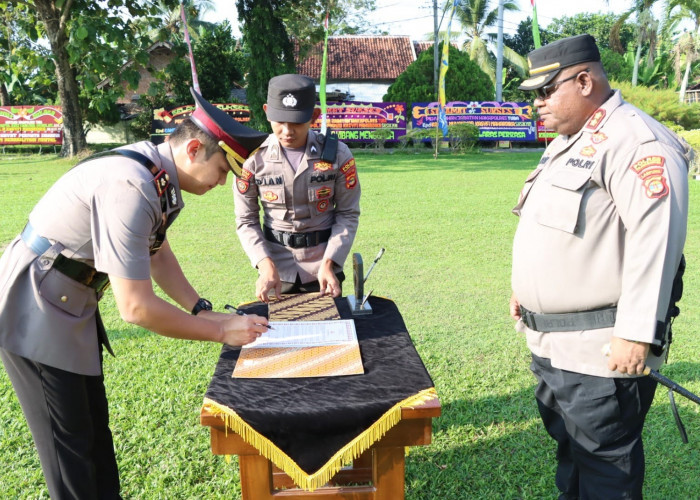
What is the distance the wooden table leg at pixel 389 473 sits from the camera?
73.8 inches

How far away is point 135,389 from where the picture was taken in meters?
3.62

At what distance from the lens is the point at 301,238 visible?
3016 millimetres

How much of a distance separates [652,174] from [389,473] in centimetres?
123

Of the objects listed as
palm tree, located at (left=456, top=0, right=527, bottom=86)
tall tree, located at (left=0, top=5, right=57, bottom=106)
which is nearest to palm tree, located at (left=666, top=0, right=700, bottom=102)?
palm tree, located at (left=456, top=0, right=527, bottom=86)

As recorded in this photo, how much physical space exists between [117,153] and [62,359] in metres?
0.68

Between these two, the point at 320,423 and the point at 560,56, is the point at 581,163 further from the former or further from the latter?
the point at 320,423

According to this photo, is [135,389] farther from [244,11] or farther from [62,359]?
[244,11]

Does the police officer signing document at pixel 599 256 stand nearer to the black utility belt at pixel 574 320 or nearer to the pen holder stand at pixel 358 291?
the black utility belt at pixel 574 320

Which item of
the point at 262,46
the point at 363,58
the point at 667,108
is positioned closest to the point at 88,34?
the point at 262,46

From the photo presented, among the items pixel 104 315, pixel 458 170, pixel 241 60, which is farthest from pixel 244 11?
pixel 104 315

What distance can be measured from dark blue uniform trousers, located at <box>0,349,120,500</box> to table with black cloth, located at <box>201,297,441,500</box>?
1.61ft

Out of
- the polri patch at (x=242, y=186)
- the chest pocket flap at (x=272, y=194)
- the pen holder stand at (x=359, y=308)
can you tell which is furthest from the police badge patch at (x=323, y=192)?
the pen holder stand at (x=359, y=308)

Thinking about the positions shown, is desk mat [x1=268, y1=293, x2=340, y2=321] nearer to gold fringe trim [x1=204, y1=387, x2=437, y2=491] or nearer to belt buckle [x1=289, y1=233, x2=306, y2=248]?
belt buckle [x1=289, y1=233, x2=306, y2=248]

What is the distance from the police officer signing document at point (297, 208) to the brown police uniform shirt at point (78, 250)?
987mm
